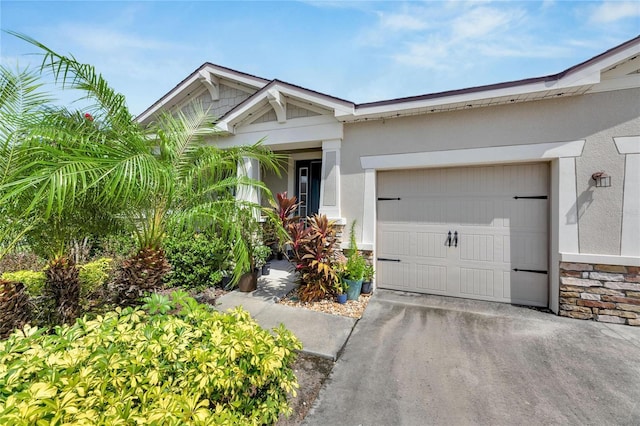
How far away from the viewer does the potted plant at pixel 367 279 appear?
17.6 feet

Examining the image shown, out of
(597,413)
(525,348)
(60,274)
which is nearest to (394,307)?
(525,348)

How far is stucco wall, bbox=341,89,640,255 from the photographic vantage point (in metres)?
4.13

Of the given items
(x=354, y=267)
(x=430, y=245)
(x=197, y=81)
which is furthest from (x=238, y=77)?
(x=430, y=245)

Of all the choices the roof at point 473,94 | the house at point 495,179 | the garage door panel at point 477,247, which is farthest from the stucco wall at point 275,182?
the garage door panel at point 477,247

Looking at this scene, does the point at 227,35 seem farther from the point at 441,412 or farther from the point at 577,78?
the point at 441,412

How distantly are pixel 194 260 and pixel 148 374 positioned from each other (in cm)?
428

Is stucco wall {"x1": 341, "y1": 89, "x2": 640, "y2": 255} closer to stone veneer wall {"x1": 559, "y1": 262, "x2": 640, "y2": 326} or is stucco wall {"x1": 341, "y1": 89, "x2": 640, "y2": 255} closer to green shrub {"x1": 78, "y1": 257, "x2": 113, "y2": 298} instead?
stone veneer wall {"x1": 559, "y1": 262, "x2": 640, "y2": 326}

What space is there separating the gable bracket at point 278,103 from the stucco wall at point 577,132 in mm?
2442

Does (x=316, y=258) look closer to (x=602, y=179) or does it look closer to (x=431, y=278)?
(x=431, y=278)

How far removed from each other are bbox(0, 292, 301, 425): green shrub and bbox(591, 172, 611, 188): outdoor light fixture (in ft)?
17.2

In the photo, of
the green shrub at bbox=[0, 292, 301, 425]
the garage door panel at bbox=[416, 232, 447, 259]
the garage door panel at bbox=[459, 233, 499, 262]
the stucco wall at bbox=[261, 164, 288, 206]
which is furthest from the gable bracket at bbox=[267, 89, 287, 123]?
the green shrub at bbox=[0, 292, 301, 425]

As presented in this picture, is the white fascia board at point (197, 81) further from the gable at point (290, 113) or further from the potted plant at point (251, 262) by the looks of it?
the potted plant at point (251, 262)

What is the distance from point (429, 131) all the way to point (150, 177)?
4.76 meters

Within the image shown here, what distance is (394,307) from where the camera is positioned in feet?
16.1
